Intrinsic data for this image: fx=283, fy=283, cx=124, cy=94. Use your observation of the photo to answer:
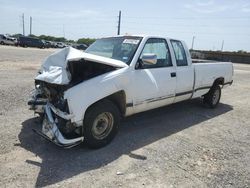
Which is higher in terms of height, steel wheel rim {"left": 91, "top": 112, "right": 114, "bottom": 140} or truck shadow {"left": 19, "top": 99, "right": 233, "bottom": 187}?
steel wheel rim {"left": 91, "top": 112, "right": 114, "bottom": 140}

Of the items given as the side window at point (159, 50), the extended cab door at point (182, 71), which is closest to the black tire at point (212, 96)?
the extended cab door at point (182, 71)

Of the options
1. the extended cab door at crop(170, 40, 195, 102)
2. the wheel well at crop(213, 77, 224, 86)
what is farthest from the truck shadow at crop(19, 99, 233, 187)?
the wheel well at crop(213, 77, 224, 86)

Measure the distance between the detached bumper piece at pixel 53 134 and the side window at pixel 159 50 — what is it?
6.73ft

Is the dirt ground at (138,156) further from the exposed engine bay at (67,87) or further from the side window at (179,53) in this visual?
the side window at (179,53)

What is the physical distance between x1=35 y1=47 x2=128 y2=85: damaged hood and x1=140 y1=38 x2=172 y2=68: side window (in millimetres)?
858

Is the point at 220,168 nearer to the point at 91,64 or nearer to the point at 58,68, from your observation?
the point at 91,64

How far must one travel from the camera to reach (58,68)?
176 inches

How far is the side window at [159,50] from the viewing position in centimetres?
556

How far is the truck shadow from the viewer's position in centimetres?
394

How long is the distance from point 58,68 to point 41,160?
142cm

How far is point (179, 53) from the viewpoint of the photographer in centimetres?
649

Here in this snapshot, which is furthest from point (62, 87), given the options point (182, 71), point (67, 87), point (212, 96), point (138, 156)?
point (212, 96)

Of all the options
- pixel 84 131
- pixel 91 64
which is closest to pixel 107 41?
pixel 91 64

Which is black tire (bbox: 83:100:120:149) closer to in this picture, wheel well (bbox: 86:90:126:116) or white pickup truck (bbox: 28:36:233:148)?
white pickup truck (bbox: 28:36:233:148)
